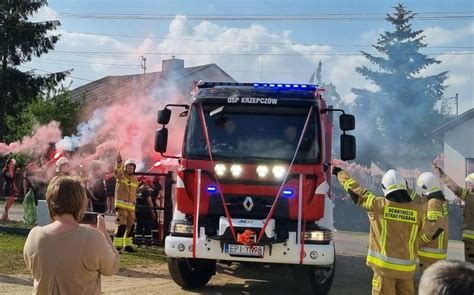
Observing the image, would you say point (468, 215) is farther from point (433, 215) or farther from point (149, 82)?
point (149, 82)

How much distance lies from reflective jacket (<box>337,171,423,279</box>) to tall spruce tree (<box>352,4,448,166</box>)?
2616 centimetres

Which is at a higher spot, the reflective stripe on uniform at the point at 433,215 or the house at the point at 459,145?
the house at the point at 459,145

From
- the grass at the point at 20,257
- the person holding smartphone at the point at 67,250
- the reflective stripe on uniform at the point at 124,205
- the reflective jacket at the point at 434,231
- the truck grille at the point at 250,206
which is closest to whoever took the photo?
the person holding smartphone at the point at 67,250

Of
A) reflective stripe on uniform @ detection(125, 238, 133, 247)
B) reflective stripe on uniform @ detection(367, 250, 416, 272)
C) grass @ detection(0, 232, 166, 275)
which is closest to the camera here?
reflective stripe on uniform @ detection(367, 250, 416, 272)

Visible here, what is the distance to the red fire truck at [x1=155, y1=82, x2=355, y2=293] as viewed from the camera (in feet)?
24.2

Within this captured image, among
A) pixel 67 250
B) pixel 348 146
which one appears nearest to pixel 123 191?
pixel 348 146

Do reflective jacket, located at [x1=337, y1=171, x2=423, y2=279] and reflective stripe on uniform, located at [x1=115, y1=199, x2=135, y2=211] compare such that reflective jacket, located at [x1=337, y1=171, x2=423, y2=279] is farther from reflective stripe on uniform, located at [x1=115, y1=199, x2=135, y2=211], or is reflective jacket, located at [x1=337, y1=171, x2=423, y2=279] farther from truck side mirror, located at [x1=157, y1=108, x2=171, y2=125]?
reflective stripe on uniform, located at [x1=115, y1=199, x2=135, y2=211]

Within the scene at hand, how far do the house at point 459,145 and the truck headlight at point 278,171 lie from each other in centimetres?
2147

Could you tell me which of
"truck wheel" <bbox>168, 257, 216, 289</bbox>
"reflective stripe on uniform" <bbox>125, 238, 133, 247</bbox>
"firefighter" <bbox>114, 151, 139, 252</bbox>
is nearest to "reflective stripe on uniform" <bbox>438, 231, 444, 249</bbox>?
"truck wheel" <bbox>168, 257, 216, 289</bbox>

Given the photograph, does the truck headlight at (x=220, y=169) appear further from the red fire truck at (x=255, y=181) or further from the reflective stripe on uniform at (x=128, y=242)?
the reflective stripe on uniform at (x=128, y=242)

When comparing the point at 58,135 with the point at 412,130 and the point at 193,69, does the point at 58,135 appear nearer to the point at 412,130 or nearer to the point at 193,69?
the point at 193,69

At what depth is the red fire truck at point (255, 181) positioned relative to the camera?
739 centimetres

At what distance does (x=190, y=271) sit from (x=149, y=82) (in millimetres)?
18834

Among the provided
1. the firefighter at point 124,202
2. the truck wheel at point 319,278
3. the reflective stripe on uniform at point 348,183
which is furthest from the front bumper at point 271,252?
the firefighter at point 124,202
